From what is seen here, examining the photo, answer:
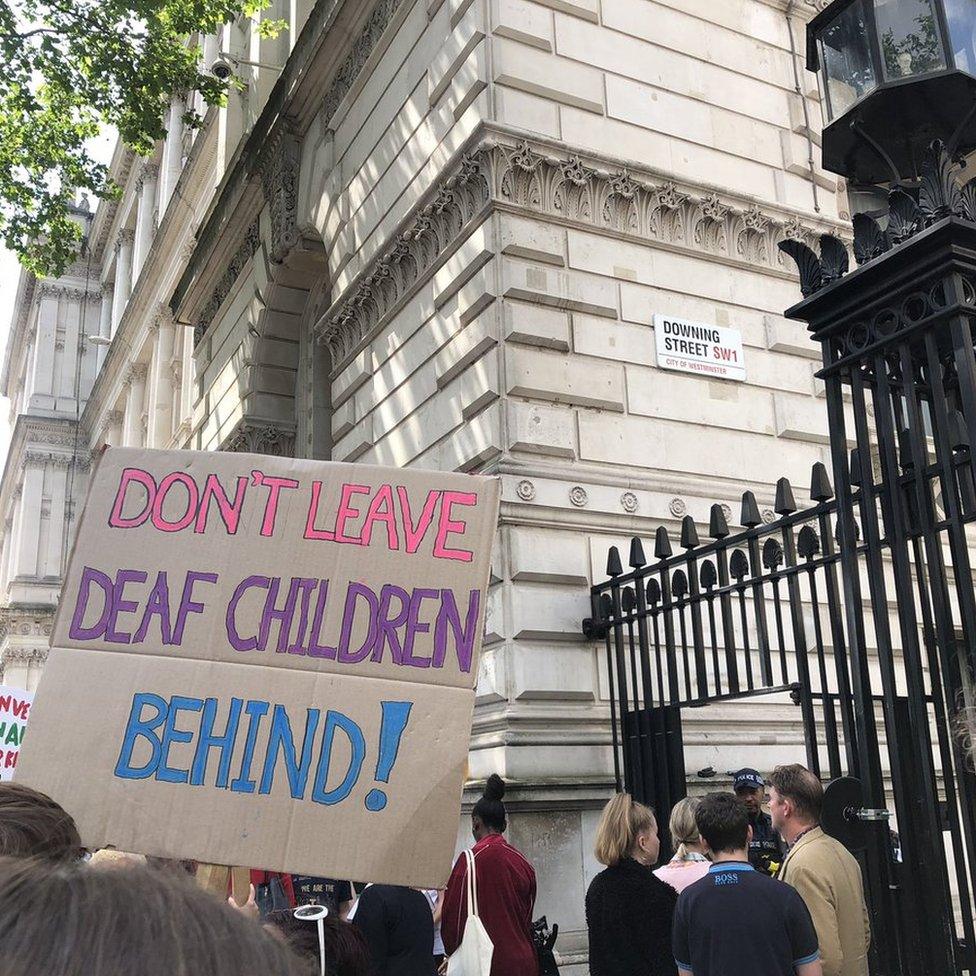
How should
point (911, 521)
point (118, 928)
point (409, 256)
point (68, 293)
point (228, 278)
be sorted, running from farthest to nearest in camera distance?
point (68, 293) → point (228, 278) → point (409, 256) → point (911, 521) → point (118, 928)

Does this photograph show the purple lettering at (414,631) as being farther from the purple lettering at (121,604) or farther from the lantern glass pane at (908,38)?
the lantern glass pane at (908,38)

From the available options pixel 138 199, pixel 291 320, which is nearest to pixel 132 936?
pixel 291 320

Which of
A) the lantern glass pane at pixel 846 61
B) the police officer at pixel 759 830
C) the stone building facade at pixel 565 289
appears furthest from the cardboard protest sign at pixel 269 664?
the stone building facade at pixel 565 289

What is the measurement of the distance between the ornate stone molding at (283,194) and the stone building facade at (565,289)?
1.33m

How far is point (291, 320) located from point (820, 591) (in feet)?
33.4

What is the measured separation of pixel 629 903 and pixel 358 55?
11760 mm

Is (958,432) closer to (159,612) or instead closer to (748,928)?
(748,928)

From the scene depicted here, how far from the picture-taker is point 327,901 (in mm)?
5457

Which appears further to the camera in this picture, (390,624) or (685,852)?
(685,852)

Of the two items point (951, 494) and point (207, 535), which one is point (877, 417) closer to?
point (951, 494)

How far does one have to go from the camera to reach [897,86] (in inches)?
192

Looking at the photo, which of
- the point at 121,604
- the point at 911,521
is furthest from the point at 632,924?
the point at 121,604

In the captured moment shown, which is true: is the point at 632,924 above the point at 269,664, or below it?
below

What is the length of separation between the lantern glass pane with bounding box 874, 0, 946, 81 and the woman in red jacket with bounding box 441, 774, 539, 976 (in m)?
4.59
